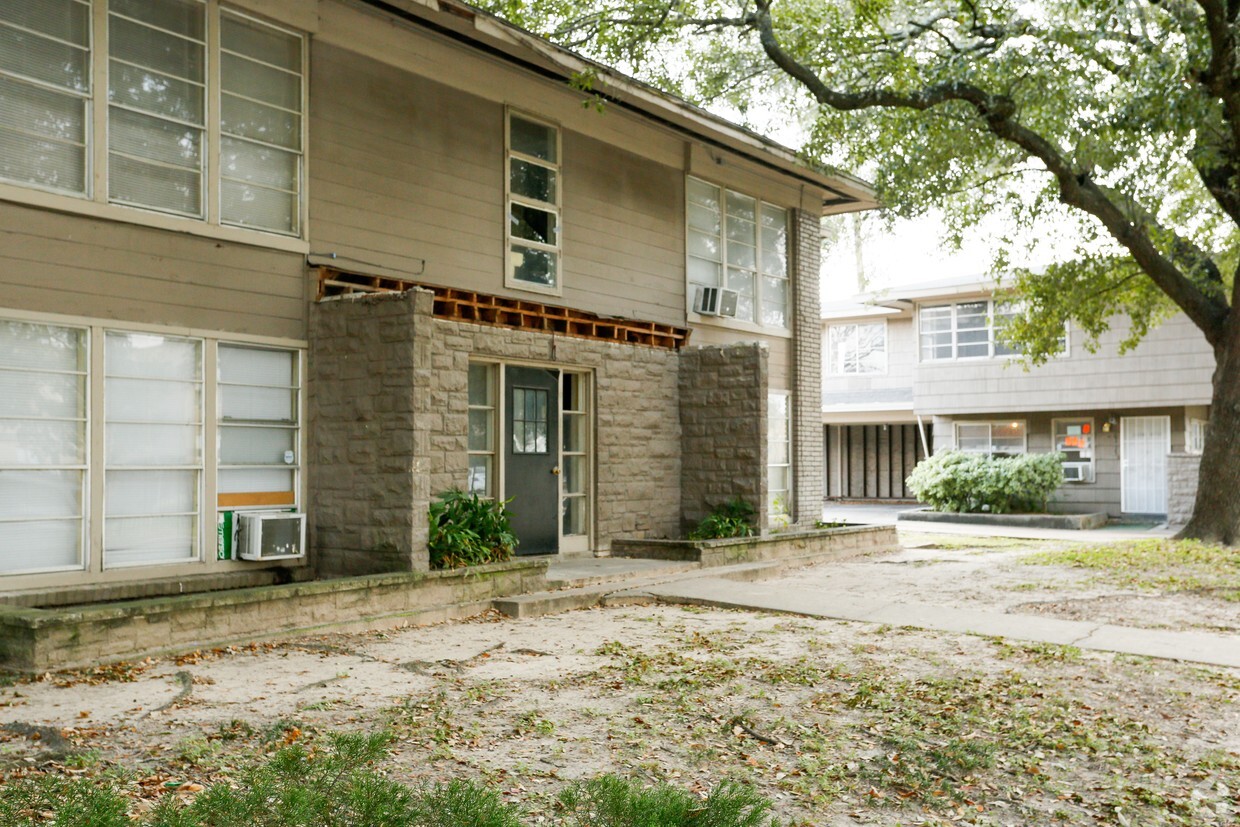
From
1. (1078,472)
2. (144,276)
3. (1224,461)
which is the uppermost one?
(144,276)

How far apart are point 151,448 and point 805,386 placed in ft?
35.4

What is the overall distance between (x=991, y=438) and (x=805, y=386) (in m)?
11.4

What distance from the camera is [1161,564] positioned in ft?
47.0

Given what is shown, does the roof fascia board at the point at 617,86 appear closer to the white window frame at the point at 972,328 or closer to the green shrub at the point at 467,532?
the green shrub at the point at 467,532

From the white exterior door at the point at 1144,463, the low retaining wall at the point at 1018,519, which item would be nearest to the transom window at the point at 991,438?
the white exterior door at the point at 1144,463

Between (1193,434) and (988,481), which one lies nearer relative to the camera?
(988,481)

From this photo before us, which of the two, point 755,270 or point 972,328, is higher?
point 972,328

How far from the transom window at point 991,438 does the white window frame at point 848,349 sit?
12.6 feet

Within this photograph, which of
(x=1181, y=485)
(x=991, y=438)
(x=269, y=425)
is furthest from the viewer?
(x=991, y=438)

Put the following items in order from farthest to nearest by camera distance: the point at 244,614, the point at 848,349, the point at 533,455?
the point at 848,349, the point at 533,455, the point at 244,614

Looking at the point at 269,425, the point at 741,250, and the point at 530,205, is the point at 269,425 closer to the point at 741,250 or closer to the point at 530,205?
the point at 530,205

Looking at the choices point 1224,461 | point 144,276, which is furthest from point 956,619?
point 1224,461

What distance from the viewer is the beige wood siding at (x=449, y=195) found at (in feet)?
35.4

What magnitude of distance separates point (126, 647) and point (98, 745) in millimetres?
2265
